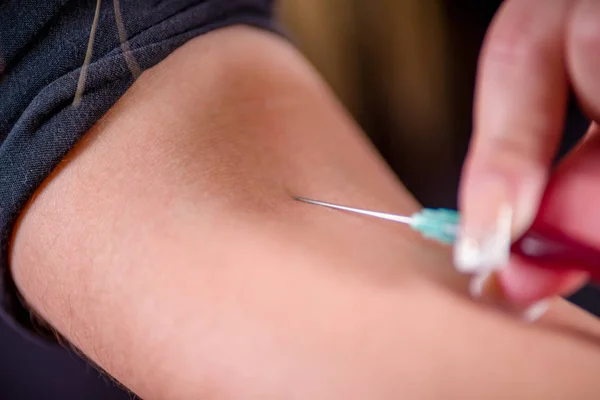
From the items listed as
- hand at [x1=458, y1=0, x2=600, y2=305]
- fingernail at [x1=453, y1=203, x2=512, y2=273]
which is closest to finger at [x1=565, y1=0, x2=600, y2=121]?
hand at [x1=458, y1=0, x2=600, y2=305]

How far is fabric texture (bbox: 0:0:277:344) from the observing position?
1.73 ft

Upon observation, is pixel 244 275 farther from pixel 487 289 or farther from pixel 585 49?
pixel 585 49

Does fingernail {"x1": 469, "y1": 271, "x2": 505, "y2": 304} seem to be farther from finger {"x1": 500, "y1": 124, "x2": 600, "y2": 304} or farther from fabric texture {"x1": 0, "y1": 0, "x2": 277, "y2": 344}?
fabric texture {"x1": 0, "y1": 0, "x2": 277, "y2": 344}

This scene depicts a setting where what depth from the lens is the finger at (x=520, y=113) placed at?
0.44 metres

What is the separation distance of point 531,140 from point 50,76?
44 centimetres

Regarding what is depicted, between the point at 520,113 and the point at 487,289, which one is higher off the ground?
the point at 520,113

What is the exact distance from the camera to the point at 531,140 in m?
0.46

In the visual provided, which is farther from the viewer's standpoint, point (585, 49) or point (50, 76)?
point (50, 76)

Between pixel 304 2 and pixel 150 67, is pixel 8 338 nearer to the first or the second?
pixel 150 67

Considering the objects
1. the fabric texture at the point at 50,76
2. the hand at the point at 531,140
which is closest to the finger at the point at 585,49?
the hand at the point at 531,140

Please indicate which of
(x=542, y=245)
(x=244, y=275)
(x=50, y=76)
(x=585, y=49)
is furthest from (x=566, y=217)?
(x=50, y=76)

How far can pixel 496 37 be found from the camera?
1.58 feet

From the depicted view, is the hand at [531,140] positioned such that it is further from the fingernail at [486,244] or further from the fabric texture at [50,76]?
the fabric texture at [50,76]

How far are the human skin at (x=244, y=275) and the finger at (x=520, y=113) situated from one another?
11cm
